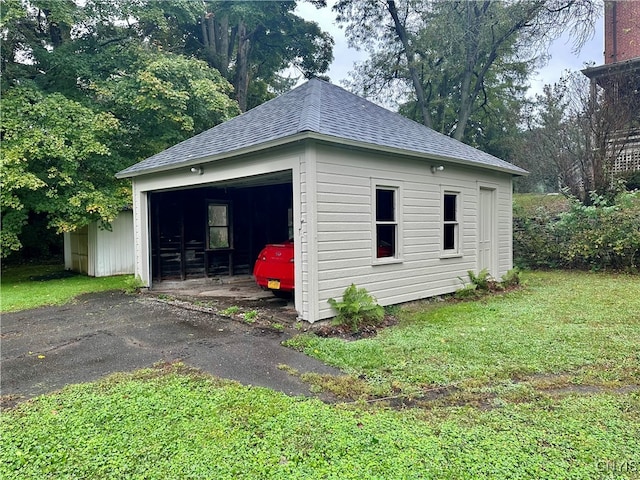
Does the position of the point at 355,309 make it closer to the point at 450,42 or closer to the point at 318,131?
the point at 318,131

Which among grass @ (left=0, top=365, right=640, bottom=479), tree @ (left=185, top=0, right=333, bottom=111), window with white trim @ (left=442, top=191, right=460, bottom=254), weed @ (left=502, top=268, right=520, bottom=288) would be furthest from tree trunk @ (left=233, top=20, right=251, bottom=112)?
grass @ (left=0, top=365, right=640, bottom=479)

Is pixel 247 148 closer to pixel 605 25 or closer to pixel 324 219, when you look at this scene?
pixel 324 219

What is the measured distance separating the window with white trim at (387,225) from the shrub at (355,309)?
1.27 m

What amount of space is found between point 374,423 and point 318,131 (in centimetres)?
385

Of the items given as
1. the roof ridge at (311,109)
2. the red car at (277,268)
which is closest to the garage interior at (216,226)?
the roof ridge at (311,109)

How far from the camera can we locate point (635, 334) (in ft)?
17.5

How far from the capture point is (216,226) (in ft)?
35.5

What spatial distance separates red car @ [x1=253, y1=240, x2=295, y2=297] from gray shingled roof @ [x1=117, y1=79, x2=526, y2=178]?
191 cm

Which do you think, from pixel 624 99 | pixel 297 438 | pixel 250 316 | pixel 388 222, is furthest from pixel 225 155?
pixel 624 99

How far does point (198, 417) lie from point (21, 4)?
12711 millimetres

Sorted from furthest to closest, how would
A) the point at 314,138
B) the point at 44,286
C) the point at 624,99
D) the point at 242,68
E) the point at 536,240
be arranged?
the point at 242,68
the point at 624,99
the point at 536,240
the point at 44,286
the point at 314,138

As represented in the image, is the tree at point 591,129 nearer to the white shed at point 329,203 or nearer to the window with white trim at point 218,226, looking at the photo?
the white shed at point 329,203

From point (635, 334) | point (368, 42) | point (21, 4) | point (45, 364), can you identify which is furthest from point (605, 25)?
point (45, 364)

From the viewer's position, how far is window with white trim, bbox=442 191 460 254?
8.60 metres
